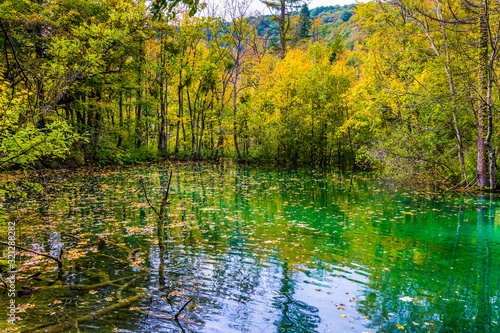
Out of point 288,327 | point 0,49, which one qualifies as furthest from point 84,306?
point 0,49

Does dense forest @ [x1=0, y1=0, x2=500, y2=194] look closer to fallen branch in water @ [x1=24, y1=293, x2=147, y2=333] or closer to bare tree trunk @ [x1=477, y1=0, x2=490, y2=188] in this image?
bare tree trunk @ [x1=477, y1=0, x2=490, y2=188]

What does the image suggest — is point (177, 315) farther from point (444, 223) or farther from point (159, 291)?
point (444, 223)

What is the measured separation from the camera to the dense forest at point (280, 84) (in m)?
14.6

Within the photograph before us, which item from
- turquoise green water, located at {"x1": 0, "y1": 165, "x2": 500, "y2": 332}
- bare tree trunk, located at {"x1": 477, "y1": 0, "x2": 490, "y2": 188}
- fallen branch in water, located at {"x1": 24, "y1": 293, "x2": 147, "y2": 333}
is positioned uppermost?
bare tree trunk, located at {"x1": 477, "y1": 0, "x2": 490, "y2": 188}

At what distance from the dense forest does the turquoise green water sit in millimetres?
4524

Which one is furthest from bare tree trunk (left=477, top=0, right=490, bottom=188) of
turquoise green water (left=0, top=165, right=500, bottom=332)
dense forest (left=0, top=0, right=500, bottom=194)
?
turquoise green water (left=0, top=165, right=500, bottom=332)

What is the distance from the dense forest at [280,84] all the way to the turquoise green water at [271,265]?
4524 millimetres

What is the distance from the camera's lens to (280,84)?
2986cm

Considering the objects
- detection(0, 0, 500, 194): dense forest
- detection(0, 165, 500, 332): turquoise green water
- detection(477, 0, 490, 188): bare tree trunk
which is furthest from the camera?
detection(0, 0, 500, 194): dense forest

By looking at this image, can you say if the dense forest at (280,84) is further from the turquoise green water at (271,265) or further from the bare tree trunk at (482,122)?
the turquoise green water at (271,265)

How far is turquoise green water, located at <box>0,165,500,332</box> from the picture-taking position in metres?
4.39

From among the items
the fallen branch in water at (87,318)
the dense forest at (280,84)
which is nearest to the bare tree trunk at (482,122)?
the dense forest at (280,84)

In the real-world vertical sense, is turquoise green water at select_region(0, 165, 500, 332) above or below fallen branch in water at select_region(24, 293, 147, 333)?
below

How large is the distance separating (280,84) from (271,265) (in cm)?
2554
